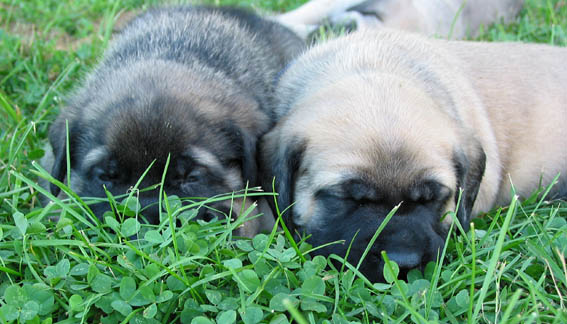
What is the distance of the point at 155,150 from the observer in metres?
3.27

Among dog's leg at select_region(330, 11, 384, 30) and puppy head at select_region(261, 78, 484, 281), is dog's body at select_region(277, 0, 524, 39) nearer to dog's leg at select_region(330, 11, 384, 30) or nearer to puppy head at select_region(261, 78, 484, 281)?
dog's leg at select_region(330, 11, 384, 30)

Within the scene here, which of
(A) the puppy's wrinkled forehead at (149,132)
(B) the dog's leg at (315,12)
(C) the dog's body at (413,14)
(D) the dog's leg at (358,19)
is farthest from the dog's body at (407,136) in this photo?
(B) the dog's leg at (315,12)

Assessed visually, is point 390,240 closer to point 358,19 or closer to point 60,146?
point 60,146

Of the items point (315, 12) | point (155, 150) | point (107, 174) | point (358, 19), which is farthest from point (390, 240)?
point (315, 12)

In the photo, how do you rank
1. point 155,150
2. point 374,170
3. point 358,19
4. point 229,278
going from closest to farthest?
1. point 229,278
2. point 374,170
3. point 155,150
4. point 358,19

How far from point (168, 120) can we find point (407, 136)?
4.15 ft

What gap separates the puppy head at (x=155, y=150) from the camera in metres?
3.29

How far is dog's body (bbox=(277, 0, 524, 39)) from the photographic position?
21.1 feet

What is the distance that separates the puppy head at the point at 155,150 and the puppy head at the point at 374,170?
229 mm

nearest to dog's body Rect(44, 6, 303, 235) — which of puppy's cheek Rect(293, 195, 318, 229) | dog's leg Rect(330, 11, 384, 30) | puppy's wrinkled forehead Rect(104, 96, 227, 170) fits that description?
puppy's wrinkled forehead Rect(104, 96, 227, 170)

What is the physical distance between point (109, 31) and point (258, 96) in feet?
7.67

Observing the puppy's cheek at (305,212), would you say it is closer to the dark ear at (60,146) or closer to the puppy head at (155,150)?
the puppy head at (155,150)

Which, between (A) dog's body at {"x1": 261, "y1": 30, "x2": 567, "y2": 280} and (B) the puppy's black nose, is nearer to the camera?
(B) the puppy's black nose

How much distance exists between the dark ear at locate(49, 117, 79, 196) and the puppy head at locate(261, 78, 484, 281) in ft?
3.77
